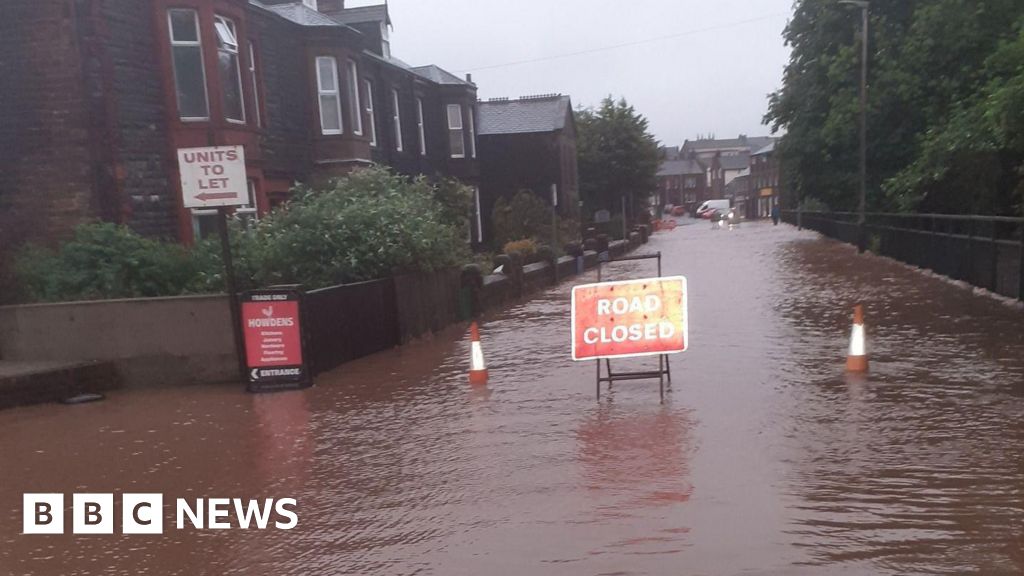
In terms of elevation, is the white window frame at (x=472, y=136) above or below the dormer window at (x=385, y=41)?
below

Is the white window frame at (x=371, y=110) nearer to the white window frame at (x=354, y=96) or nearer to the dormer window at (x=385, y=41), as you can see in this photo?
the white window frame at (x=354, y=96)

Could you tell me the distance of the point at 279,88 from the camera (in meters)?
21.6

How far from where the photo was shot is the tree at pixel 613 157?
6103 centimetres

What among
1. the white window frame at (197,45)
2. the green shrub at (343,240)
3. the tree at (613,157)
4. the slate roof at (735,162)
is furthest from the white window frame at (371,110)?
the slate roof at (735,162)

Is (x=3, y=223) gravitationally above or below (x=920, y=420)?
above

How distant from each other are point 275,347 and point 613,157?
52387mm

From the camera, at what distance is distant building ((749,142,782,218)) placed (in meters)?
116

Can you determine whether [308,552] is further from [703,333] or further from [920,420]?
[703,333]

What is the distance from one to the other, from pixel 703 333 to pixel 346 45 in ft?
47.3

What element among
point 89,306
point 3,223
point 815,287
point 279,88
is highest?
point 279,88

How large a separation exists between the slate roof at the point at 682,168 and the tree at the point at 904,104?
386 feet

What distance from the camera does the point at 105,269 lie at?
12.5m

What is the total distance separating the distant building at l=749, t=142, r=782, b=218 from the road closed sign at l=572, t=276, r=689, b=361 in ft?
357

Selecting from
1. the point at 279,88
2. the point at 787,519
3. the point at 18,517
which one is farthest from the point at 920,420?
the point at 279,88
